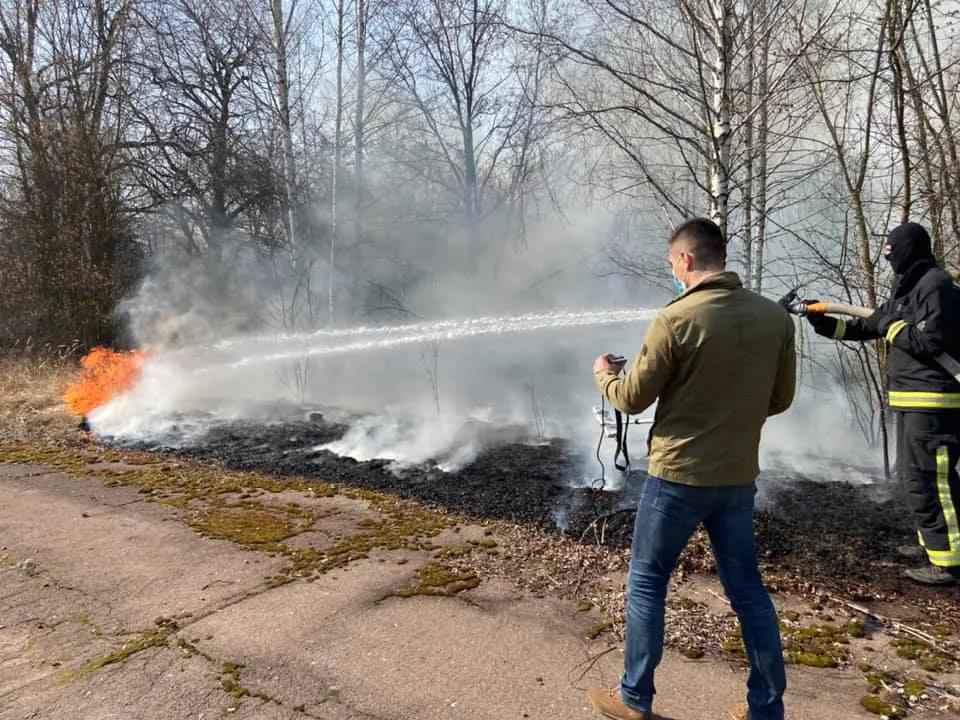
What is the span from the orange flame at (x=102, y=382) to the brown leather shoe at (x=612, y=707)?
8.19 metres

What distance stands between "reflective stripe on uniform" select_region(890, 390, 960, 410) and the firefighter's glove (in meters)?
0.49

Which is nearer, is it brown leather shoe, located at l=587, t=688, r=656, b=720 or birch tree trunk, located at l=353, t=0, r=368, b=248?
brown leather shoe, located at l=587, t=688, r=656, b=720

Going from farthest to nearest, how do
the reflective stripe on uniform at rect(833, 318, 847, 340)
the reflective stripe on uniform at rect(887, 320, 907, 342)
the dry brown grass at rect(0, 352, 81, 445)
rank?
the dry brown grass at rect(0, 352, 81, 445), the reflective stripe on uniform at rect(833, 318, 847, 340), the reflective stripe on uniform at rect(887, 320, 907, 342)

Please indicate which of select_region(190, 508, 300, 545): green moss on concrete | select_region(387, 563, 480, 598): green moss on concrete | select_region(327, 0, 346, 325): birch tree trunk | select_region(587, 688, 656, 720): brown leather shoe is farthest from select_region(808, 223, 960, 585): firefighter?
select_region(327, 0, 346, 325): birch tree trunk

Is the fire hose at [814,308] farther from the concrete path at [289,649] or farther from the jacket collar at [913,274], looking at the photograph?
the concrete path at [289,649]

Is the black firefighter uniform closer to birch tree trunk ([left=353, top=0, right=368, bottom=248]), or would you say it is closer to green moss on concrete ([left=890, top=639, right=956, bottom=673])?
green moss on concrete ([left=890, top=639, right=956, bottom=673])

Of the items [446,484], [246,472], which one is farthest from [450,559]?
[246,472]

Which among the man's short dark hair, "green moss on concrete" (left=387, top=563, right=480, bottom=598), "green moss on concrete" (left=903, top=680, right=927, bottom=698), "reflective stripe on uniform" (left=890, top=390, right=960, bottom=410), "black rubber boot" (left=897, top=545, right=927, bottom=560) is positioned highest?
the man's short dark hair

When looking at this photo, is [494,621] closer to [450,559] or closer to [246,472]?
[450,559]

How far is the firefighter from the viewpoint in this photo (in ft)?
11.6

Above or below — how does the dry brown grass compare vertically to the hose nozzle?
below

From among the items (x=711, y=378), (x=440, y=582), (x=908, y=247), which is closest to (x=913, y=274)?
(x=908, y=247)

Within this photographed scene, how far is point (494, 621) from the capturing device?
3240 mm

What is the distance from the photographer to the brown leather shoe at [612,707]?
2414mm
